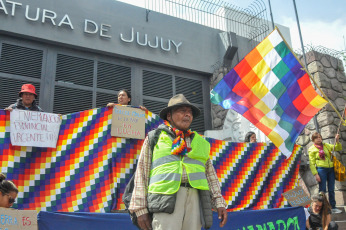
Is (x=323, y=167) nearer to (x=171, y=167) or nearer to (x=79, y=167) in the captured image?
(x=79, y=167)

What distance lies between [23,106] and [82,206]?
177 centimetres

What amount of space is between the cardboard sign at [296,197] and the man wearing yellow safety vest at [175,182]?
2.86 meters

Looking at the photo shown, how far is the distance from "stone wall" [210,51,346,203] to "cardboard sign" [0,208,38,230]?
5.74 metres

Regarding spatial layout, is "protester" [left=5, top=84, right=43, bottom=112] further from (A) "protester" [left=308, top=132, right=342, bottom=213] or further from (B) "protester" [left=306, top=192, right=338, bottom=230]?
(A) "protester" [left=308, top=132, right=342, bottom=213]

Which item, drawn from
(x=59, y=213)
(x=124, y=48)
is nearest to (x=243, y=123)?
(x=124, y=48)

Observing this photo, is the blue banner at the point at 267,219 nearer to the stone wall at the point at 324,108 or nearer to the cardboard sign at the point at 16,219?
the stone wall at the point at 324,108

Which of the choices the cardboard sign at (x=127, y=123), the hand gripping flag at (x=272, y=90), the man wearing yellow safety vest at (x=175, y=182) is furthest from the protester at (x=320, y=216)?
the man wearing yellow safety vest at (x=175, y=182)

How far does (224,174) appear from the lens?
17.4ft

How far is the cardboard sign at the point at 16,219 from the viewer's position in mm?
2869

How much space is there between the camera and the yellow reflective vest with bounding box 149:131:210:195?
255 cm

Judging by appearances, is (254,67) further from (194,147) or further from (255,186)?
(194,147)

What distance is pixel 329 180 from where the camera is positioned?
6648 mm

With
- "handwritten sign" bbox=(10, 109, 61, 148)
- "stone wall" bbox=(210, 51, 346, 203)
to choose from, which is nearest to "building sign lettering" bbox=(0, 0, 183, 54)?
"stone wall" bbox=(210, 51, 346, 203)

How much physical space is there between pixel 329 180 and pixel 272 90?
2818 millimetres
